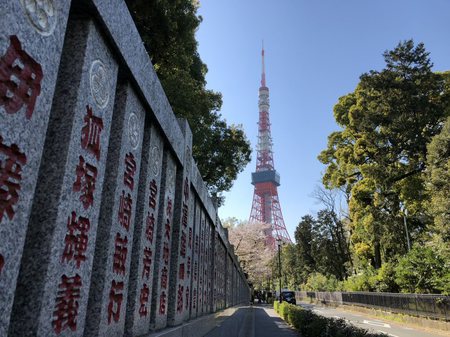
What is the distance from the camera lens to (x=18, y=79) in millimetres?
2225

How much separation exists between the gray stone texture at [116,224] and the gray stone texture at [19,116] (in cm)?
149

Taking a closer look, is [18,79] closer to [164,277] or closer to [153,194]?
[153,194]

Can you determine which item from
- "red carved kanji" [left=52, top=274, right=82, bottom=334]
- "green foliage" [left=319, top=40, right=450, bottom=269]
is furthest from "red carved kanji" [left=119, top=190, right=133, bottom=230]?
"green foliage" [left=319, top=40, right=450, bottom=269]

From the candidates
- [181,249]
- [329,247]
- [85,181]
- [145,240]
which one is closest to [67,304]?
[85,181]

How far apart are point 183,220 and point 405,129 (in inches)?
712

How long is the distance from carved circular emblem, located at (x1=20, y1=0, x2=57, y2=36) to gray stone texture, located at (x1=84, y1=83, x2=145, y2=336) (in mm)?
1712

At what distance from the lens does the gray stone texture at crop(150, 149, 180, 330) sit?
5.74 metres

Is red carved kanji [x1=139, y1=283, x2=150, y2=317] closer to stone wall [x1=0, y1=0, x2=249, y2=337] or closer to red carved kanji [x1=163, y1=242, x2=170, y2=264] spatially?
stone wall [x1=0, y1=0, x2=249, y2=337]

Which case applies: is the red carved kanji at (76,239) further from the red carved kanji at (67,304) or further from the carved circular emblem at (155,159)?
the carved circular emblem at (155,159)

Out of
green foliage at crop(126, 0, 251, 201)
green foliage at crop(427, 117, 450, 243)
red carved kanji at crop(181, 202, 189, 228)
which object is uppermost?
green foliage at crop(126, 0, 251, 201)

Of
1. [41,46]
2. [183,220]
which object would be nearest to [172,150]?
[183,220]

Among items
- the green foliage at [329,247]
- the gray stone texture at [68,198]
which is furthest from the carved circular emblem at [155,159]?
the green foliage at [329,247]

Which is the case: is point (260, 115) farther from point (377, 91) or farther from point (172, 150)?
point (172, 150)

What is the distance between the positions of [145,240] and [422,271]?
19.0 meters
